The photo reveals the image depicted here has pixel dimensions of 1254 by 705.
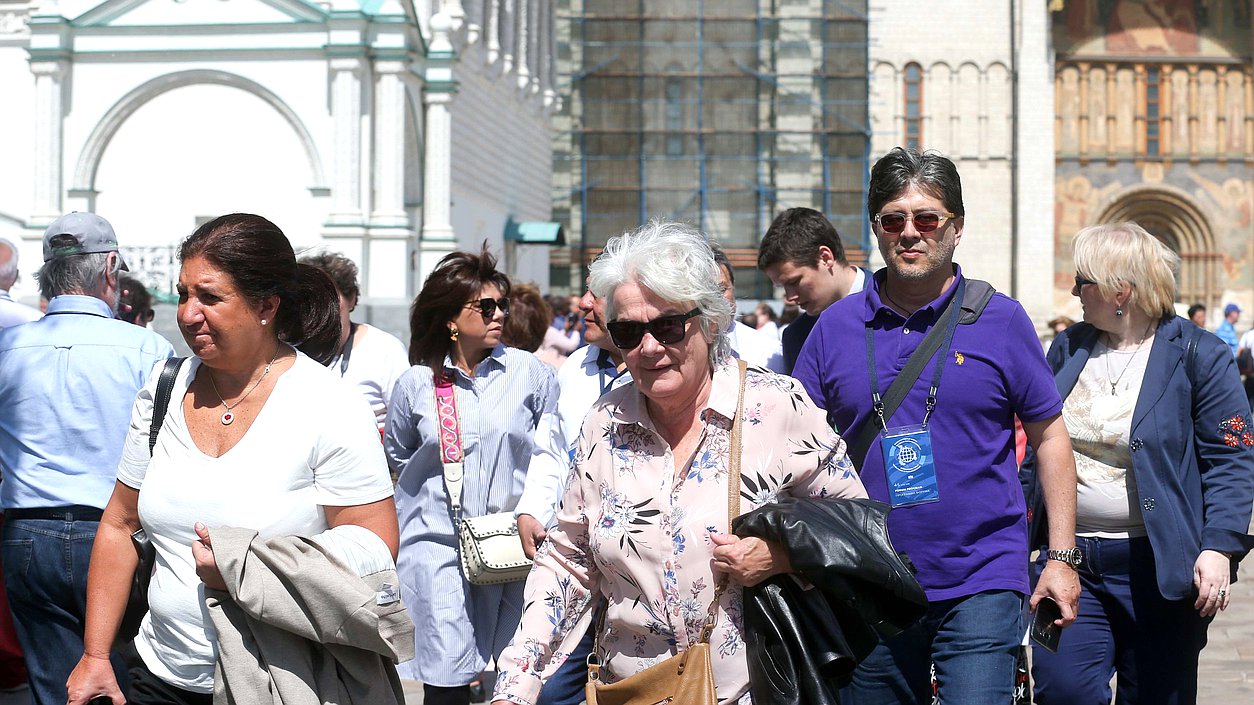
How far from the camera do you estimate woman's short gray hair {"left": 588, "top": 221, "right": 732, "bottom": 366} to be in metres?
3.39

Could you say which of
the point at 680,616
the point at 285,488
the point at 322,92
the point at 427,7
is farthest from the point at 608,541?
the point at 427,7

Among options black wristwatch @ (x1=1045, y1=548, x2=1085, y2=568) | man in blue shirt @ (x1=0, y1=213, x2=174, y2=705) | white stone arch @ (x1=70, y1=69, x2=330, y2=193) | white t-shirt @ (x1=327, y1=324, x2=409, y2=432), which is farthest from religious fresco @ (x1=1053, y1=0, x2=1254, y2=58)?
black wristwatch @ (x1=1045, y1=548, x2=1085, y2=568)

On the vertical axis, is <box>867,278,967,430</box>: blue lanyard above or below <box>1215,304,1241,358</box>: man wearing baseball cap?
below

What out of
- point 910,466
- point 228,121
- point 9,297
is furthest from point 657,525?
point 228,121

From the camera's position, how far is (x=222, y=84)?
2322 centimetres

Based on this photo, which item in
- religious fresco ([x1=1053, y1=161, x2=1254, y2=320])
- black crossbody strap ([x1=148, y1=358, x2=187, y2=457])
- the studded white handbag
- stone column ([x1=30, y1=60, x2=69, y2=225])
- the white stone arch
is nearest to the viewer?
black crossbody strap ([x1=148, y1=358, x2=187, y2=457])

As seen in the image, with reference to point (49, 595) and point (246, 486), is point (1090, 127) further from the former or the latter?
point (246, 486)

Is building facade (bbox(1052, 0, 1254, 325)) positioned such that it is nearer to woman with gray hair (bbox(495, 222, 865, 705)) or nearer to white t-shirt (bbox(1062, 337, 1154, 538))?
white t-shirt (bbox(1062, 337, 1154, 538))

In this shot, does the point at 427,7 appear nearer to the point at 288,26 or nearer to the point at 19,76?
the point at 288,26

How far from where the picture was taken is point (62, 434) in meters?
4.86

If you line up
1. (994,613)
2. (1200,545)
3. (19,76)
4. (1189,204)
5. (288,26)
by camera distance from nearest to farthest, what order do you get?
(994,613) → (1200,545) → (288,26) → (19,76) → (1189,204)

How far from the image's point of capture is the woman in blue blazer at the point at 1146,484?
15.3ft

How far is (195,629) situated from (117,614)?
26cm

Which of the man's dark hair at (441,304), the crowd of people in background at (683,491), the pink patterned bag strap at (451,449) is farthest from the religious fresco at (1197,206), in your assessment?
the crowd of people in background at (683,491)
